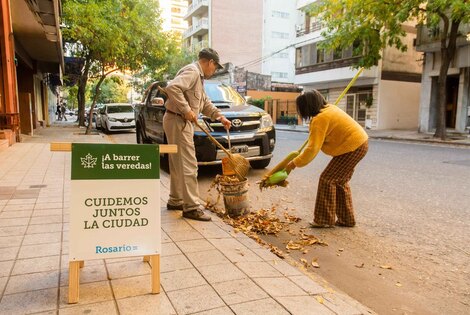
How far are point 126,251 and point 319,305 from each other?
130cm

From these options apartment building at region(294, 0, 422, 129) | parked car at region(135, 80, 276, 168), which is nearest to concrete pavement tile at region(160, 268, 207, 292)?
parked car at region(135, 80, 276, 168)

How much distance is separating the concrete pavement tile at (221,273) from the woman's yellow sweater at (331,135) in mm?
1473

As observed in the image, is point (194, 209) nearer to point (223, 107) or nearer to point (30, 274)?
point (30, 274)

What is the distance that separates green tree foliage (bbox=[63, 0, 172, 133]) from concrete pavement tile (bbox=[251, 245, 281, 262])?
13457 mm

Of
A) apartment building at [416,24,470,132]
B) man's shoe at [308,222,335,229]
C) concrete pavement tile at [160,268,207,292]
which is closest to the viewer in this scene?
concrete pavement tile at [160,268,207,292]

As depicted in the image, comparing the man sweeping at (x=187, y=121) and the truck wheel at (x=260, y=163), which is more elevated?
the man sweeping at (x=187, y=121)

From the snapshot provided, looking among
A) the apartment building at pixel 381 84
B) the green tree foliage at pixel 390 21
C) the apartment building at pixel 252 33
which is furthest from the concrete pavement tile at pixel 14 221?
the apartment building at pixel 252 33

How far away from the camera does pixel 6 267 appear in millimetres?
2947

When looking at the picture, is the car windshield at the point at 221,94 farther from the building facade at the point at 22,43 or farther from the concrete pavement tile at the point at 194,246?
the building facade at the point at 22,43

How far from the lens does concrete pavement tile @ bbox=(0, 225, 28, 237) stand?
3.70 metres

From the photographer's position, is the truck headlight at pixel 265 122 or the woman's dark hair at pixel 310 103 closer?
the woman's dark hair at pixel 310 103

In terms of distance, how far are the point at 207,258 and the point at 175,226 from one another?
95 cm

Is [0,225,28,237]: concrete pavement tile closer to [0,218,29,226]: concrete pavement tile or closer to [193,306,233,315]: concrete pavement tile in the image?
[0,218,29,226]: concrete pavement tile

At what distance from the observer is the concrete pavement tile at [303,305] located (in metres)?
2.36
